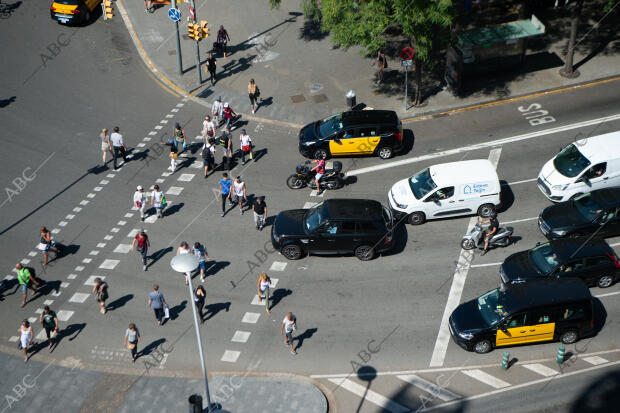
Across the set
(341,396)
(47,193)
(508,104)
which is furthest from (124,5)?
(341,396)

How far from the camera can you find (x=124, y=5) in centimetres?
4444

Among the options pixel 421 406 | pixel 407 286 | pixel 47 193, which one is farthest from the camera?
pixel 47 193

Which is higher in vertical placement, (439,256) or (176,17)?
(176,17)

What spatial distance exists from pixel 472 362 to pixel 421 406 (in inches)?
95.3

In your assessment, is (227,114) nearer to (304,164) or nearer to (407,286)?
(304,164)

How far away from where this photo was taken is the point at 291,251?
25.8 meters

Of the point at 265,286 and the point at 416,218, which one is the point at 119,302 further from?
the point at 416,218

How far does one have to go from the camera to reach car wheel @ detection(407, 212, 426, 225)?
88.3 feet

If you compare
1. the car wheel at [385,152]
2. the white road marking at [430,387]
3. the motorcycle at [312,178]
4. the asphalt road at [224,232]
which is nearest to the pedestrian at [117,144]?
the asphalt road at [224,232]

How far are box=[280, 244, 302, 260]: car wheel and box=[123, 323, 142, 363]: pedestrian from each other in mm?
6178

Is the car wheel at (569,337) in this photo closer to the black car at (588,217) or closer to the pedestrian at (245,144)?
the black car at (588,217)

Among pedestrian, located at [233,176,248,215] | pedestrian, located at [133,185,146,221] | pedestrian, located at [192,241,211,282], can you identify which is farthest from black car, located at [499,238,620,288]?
pedestrian, located at [133,185,146,221]

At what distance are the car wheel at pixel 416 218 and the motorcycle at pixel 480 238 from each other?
200 cm

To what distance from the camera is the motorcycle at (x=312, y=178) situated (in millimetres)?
29094
